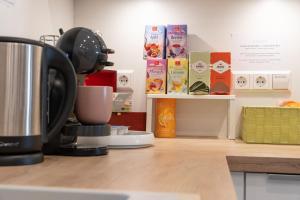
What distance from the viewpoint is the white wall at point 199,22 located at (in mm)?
2002

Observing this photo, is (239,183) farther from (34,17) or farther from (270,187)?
(34,17)

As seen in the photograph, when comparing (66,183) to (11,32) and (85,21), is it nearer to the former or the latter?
(11,32)

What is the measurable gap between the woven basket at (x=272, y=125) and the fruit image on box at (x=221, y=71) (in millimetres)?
184

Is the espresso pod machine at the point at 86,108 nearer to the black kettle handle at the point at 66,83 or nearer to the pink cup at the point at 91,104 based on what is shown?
the pink cup at the point at 91,104

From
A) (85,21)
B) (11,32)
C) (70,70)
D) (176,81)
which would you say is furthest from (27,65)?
(85,21)

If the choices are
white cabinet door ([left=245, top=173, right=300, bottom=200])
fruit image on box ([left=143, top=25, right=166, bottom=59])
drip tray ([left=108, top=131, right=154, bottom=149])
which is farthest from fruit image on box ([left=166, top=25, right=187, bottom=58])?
white cabinet door ([left=245, top=173, right=300, bottom=200])

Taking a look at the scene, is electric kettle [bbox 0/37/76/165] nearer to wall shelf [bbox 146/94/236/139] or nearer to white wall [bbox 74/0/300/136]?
wall shelf [bbox 146/94/236/139]

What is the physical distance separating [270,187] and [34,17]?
1.12m

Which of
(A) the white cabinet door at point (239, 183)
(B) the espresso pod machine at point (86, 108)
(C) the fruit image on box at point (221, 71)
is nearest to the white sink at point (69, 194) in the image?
(B) the espresso pod machine at point (86, 108)

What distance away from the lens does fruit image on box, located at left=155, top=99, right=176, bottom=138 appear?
1.93 meters

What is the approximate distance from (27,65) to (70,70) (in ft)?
0.36

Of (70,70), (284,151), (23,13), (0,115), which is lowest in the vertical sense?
(284,151)

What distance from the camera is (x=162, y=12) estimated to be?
81.8 inches

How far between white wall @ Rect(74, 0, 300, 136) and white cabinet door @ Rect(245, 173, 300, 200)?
27.0 inches
